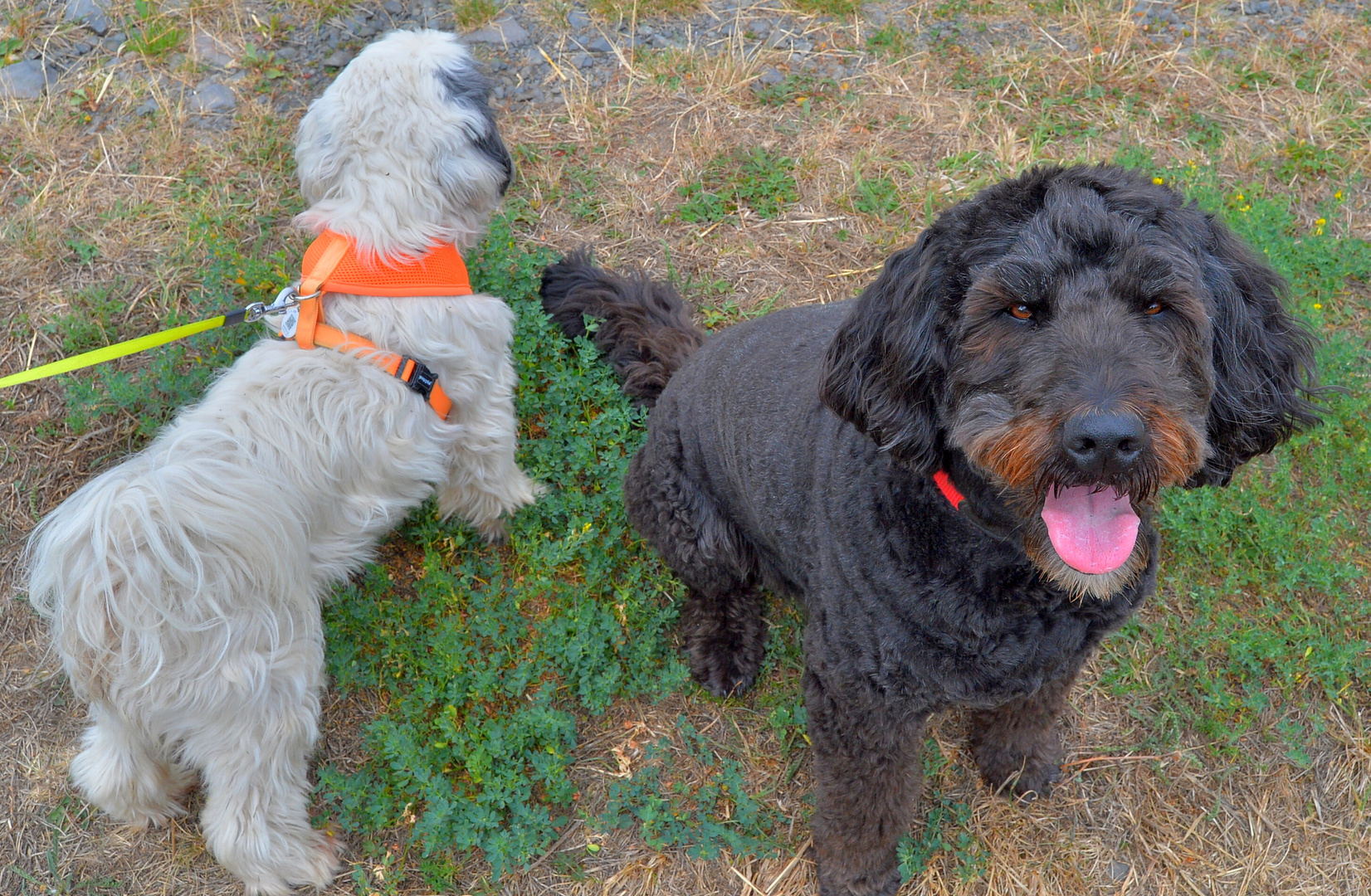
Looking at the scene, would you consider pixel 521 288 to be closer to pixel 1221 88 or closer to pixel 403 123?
pixel 403 123

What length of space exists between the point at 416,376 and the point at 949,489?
1.90 metres

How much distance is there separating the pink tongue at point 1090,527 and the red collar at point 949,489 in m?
0.23

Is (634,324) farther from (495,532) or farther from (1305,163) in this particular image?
(1305,163)

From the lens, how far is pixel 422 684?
11.1 feet

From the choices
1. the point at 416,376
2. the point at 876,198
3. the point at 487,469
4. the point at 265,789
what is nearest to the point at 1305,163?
the point at 876,198

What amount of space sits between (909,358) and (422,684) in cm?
224

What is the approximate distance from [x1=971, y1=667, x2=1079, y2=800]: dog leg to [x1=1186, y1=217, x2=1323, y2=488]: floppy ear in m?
1.09

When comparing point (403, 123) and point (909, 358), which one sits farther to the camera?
point (403, 123)

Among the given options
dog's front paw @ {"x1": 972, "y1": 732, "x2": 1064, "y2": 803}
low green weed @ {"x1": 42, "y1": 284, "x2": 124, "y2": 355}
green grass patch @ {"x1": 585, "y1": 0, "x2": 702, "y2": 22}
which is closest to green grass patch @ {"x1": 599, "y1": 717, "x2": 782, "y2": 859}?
dog's front paw @ {"x1": 972, "y1": 732, "x2": 1064, "y2": 803}

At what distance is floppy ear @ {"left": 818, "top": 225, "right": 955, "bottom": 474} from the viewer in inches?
81.4

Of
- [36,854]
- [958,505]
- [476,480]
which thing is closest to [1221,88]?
[958,505]

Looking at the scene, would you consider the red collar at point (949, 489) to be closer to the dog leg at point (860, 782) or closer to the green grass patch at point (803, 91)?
the dog leg at point (860, 782)

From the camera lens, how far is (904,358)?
6.91 feet

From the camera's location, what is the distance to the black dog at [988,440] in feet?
6.21
